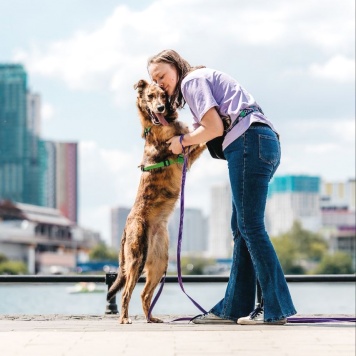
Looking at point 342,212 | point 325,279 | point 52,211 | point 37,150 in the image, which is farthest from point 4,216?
point 325,279

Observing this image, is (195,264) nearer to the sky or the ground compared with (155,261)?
nearer to the ground

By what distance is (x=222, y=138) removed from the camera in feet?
18.9

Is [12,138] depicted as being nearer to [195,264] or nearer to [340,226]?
[195,264]

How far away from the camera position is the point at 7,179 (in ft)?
600

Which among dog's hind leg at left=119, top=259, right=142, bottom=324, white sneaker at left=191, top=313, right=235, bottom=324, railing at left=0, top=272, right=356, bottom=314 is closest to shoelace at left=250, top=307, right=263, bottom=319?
white sneaker at left=191, top=313, right=235, bottom=324

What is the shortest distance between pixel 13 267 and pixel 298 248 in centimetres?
4970

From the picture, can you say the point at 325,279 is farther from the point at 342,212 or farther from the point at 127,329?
the point at 342,212

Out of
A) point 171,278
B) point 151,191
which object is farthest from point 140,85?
point 171,278

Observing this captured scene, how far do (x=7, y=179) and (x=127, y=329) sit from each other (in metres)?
181

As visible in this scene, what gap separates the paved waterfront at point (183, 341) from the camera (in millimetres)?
4242

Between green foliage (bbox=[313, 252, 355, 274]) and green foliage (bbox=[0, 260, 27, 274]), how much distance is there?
152 feet

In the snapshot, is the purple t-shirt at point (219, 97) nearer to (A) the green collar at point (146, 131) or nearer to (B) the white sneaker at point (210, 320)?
(A) the green collar at point (146, 131)

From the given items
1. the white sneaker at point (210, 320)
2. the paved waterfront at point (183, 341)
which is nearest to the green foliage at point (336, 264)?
the white sneaker at point (210, 320)

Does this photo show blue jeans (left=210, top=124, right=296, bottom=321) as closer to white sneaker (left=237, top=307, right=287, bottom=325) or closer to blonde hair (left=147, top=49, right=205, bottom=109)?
white sneaker (left=237, top=307, right=287, bottom=325)
